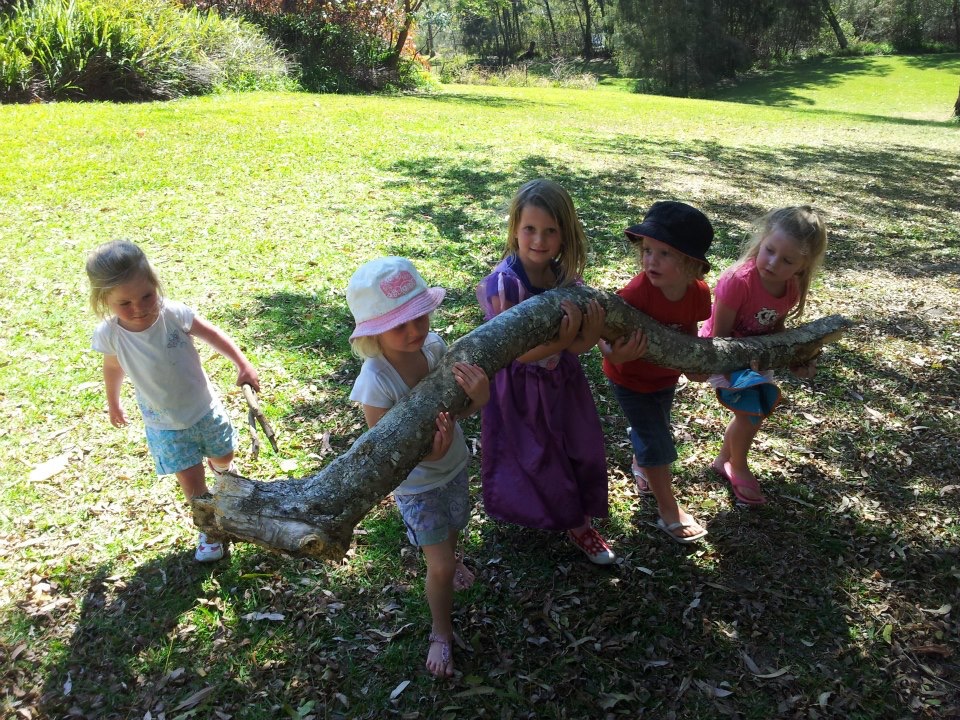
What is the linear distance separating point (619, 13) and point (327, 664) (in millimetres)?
40733

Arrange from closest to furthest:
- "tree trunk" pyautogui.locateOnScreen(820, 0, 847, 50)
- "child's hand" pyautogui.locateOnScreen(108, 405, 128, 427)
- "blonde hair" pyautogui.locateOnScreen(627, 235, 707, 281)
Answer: "blonde hair" pyautogui.locateOnScreen(627, 235, 707, 281), "child's hand" pyautogui.locateOnScreen(108, 405, 128, 427), "tree trunk" pyautogui.locateOnScreen(820, 0, 847, 50)

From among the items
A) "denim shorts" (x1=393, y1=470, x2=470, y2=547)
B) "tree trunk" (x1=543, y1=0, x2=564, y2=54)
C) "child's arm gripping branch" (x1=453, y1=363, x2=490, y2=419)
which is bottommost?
"denim shorts" (x1=393, y1=470, x2=470, y2=547)

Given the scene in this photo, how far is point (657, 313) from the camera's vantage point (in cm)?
306

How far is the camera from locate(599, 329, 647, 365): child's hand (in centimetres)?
273

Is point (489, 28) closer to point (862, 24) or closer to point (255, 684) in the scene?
point (862, 24)

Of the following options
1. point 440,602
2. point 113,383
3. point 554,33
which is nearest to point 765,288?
point 440,602

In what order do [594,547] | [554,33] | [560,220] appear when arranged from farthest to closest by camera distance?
[554,33]
[594,547]
[560,220]

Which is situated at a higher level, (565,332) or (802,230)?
(802,230)

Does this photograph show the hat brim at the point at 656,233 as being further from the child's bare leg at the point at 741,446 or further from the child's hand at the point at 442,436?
the child's hand at the point at 442,436

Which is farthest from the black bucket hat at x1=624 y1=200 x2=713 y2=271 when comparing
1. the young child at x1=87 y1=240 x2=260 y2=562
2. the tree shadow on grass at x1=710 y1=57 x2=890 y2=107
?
the tree shadow on grass at x1=710 y1=57 x2=890 y2=107

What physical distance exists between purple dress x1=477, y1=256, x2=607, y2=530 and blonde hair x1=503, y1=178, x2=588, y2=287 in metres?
0.31

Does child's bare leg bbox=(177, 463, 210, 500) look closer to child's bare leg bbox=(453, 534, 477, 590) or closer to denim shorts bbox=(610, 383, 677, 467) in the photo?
child's bare leg bbox=(453, 534, 477, 590)

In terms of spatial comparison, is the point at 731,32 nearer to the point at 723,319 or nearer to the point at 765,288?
the point at 765,288

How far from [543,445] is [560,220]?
99 cm
